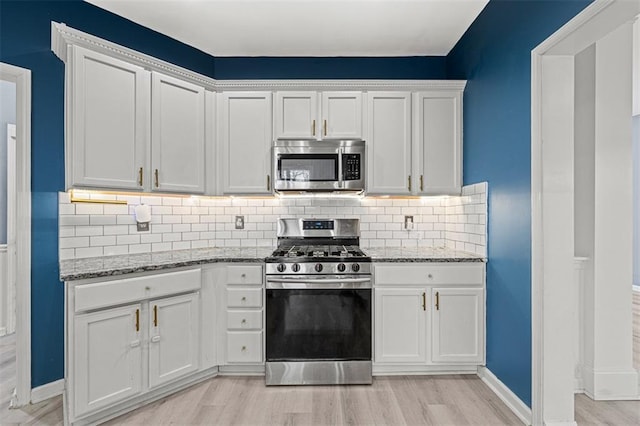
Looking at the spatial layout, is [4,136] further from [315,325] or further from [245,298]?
[315,325]

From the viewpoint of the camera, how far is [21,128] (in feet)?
7.59

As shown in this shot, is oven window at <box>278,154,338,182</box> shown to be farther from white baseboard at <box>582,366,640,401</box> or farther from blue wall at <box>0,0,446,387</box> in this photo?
white baseboard at <box>582,366,640,401</box>

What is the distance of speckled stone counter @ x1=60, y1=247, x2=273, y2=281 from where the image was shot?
2.07 metres

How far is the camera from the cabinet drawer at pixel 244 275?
270 centimetres

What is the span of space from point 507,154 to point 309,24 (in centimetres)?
181

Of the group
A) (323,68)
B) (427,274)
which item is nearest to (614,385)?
(427,274)

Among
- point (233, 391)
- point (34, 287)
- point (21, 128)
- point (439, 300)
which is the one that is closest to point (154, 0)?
point (21, 128)

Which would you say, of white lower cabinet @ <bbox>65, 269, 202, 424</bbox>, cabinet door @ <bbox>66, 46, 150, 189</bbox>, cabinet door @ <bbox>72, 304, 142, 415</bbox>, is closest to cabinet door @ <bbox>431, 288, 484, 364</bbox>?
white lower cabinet @ <bbox>65, 269, 202, 424</bbox>

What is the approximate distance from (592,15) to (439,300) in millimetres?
1927

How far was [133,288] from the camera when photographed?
2.21 m

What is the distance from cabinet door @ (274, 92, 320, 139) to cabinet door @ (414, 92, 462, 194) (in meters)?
0.89

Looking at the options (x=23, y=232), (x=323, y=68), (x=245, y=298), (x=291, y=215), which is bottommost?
(x=245, y=298)

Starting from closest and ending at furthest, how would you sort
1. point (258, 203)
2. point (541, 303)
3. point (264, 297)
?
point (541, 303) → point (264, 297) → point (258, 203)

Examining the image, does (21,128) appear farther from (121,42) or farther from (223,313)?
(223,313)
